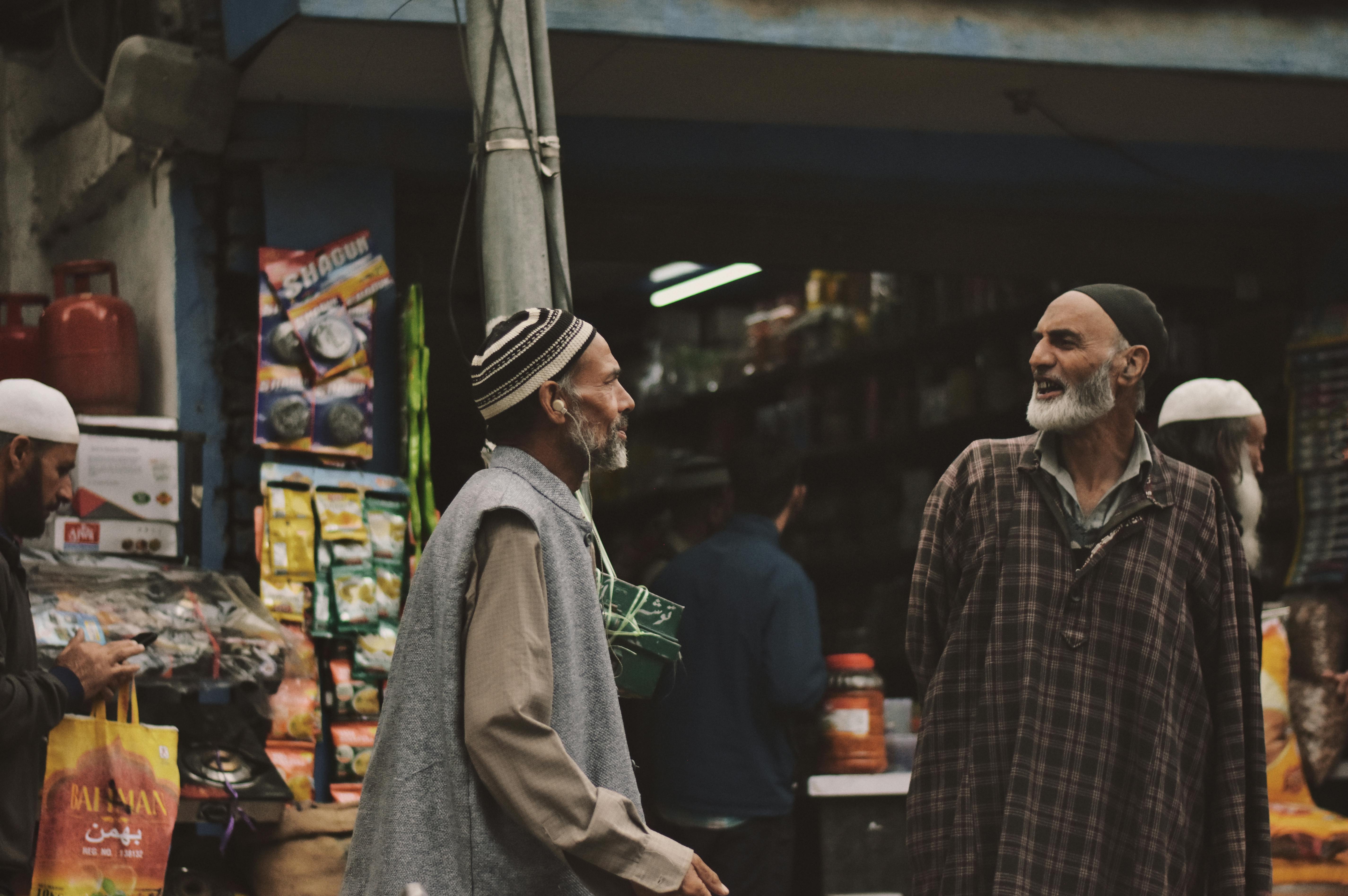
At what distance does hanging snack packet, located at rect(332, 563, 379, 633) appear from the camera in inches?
228

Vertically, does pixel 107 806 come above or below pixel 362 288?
below

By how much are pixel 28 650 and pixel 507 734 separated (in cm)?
198

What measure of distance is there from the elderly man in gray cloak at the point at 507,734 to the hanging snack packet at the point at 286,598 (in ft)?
9.88

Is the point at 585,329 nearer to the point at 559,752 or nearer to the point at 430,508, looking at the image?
the point at 559,752

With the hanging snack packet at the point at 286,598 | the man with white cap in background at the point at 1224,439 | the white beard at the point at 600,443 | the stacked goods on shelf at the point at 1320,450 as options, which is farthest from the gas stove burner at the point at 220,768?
the stacked goods on shelf at the point at 1320,450

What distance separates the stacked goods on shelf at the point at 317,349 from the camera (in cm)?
592

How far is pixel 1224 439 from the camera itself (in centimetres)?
510

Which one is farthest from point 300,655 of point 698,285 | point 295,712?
point 698,285

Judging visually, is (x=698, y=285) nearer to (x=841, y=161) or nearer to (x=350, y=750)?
(x=841, y=161)

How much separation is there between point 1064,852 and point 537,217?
1.99 m

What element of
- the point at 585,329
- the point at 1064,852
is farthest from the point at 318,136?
the point at 1064,852

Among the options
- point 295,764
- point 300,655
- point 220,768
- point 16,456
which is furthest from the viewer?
point 300,655

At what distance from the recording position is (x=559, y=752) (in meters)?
2.62

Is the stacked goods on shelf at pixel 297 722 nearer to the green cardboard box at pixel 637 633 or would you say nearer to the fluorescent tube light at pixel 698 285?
the green cardboard box at pixel 637 633
